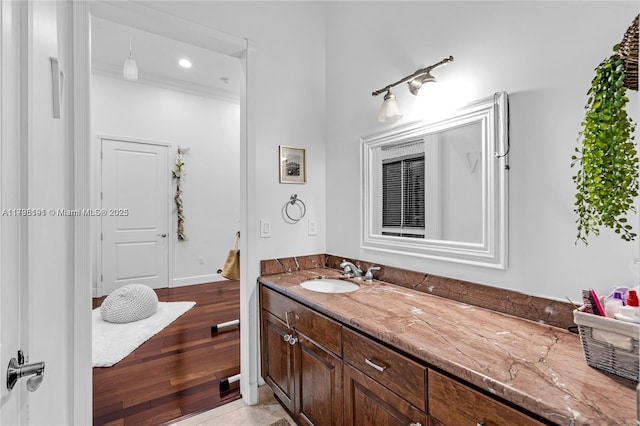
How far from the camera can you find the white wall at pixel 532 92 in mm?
1083

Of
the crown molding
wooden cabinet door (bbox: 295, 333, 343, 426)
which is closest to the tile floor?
wooden cabinet door (bbox: 295, 333, 343, 426)

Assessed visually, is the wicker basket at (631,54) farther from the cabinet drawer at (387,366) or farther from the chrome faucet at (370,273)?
the chrome faucet at (370,273)

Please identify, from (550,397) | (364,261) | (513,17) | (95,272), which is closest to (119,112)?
(95,272)

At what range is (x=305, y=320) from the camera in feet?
5.22

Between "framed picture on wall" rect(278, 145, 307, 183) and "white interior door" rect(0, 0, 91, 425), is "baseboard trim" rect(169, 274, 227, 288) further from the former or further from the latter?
"white interior door" rect(0, 0, 91, 425)

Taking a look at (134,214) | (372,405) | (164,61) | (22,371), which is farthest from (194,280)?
(22,371)

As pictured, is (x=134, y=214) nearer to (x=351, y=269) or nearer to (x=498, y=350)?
(x=351, y=269)

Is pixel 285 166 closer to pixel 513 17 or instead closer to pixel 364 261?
pixel 364 261

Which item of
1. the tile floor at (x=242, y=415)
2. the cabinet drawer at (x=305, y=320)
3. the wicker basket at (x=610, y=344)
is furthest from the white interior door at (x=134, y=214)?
the wicker basket at (x=610, y=344)

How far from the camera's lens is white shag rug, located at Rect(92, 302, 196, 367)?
8.41 feet

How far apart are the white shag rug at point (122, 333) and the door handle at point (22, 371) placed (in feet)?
6.94

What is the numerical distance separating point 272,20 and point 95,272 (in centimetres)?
401

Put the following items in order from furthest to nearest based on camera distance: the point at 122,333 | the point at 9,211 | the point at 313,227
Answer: the point at 122,333 → the point at 313,227 → the point at 9,211

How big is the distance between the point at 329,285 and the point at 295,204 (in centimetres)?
65
